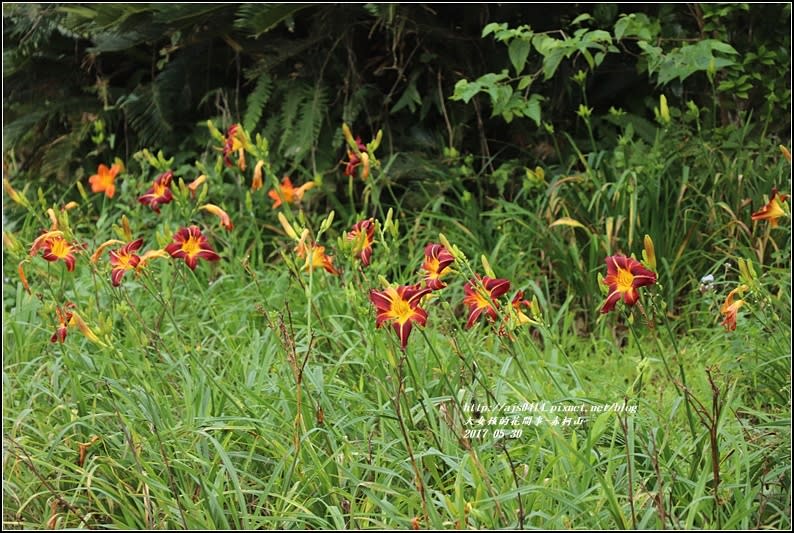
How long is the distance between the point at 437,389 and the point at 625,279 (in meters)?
0.76

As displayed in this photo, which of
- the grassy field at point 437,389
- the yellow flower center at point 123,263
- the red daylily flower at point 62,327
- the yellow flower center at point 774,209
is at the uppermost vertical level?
the yellow flower center at point 123,263

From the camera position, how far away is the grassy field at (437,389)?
2.31 metres

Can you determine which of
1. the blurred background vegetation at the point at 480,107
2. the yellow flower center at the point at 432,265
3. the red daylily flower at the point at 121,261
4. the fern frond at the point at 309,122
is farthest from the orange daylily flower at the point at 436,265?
the fern frond at the point at 309,122

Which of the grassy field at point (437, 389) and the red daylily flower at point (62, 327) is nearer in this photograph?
the grassy field at point (437, 389)

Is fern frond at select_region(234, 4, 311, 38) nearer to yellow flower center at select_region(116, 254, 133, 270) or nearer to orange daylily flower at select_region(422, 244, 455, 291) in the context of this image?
yellow flower center at select_region(116, 254, 133, 270)

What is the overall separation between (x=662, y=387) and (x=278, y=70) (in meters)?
2.56

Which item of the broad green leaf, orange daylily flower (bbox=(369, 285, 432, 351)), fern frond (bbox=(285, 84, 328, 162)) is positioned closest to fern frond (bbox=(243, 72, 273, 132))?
fern frond (bbox=(285, 84, 328, 162))

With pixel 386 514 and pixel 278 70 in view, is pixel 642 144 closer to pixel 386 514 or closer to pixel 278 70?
pixel 278 70

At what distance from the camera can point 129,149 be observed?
5.47 m

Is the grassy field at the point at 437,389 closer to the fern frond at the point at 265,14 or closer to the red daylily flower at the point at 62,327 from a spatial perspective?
the red daylily flower at the point at 62,327

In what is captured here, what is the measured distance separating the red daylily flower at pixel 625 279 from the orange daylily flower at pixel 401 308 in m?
0.39

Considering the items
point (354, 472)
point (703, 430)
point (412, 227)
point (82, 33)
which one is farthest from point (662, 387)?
point (82, 33)

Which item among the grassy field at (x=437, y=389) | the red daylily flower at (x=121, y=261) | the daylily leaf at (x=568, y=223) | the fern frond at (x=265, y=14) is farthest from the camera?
the fern frond at (x=265, y=14)

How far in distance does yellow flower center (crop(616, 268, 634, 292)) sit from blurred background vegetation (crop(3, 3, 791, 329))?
1.43 metres
